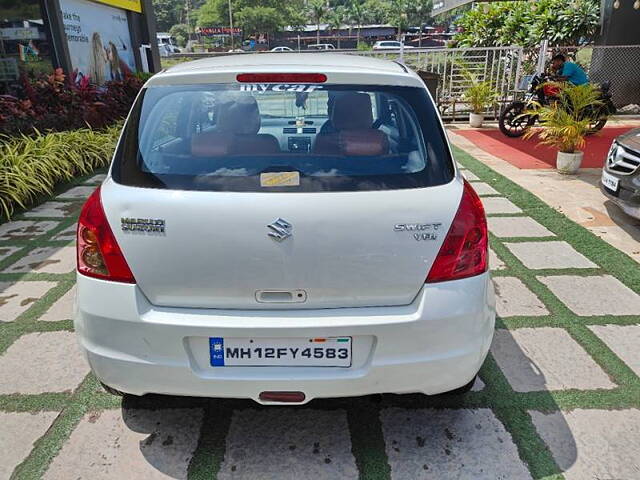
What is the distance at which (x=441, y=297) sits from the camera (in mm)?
1830

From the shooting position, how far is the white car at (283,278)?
→ 1780 millimetres

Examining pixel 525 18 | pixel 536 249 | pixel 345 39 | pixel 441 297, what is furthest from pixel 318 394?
pixel 345 39

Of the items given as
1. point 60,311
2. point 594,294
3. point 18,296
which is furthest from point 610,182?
point 18,296

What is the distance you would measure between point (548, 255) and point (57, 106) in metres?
7.14

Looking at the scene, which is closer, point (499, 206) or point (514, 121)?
point (499, 206)

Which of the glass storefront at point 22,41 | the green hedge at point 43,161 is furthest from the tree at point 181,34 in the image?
the green hedge at point 43,161

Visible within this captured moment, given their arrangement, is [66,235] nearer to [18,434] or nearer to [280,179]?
[18,434]

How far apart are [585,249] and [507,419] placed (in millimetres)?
2556

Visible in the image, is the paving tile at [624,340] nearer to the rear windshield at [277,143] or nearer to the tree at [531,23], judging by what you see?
the rear windshield at [277,143]

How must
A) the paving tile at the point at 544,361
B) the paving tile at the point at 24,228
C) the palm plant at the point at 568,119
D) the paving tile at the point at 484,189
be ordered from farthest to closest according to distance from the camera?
the palm plant at the point at 568,119
the paving tile at the point at 484,189
the paving tile at the point at 24,228
the paving tile at the point at 544,361

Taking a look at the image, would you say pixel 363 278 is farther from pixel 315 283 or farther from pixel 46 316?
pixel 46 316

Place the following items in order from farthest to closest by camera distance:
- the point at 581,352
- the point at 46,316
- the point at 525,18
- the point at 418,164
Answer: the point at 525,18
the point at 46,316
the point at 581,352
the point at 418,164

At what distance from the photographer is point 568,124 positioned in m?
6.48

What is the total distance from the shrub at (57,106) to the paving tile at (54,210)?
1368 mm
